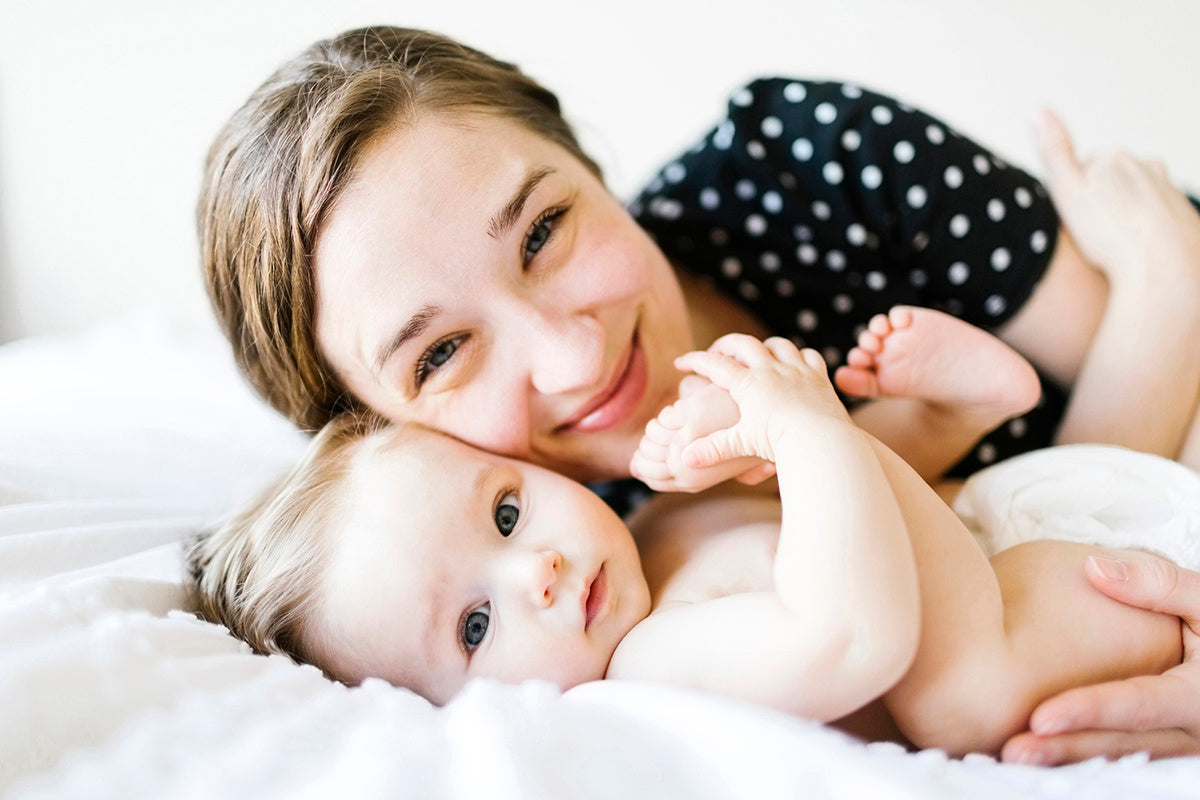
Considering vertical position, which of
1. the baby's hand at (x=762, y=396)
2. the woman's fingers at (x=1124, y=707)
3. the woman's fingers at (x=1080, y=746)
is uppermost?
the baby's hand at (x=762, y=396)

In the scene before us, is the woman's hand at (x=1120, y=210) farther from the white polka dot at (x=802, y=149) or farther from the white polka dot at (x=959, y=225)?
the white polka dot at (x=802, y=149)

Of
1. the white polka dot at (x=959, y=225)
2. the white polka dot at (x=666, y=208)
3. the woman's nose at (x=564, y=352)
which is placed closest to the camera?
the woman's nose at (x=564, y=352)

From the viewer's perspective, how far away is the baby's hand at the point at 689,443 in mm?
771

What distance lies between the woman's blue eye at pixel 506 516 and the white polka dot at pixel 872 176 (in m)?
0.55

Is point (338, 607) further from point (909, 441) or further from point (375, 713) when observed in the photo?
point (909, 441)

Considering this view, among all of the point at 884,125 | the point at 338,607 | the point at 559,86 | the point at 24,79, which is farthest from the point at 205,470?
the point at 559,86

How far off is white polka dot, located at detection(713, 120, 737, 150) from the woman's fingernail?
642mm

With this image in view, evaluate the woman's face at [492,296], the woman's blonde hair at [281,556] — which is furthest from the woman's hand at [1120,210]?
the woman's blonde hair at [281,556]

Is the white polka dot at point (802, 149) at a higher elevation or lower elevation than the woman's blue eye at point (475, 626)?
higher

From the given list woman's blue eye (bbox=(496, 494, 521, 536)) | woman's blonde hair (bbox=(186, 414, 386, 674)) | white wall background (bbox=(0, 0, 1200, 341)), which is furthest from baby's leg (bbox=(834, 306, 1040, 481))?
white wall background (bbox=(0, 0, 1200, 341))

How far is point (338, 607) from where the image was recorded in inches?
32.4

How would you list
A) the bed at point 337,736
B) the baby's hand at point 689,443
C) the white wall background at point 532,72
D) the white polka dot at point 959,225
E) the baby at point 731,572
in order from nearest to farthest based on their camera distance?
the bed at point 337,736 < the baby at point 731,572 < the baby's hand at point 689,443 < the white polka dot at point 959,225 < the white wall background at point 532,72

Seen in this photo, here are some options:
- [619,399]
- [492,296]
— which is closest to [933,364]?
[619,399]

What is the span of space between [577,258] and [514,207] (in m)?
0.08
